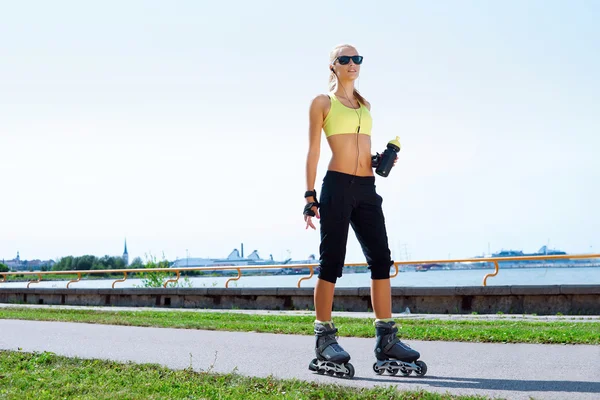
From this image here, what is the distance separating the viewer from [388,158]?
18.0ft

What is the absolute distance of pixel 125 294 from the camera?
1966 centimetres

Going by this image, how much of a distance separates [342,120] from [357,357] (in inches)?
78.5

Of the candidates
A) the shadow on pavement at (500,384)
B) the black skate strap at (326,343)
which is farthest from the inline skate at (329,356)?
the shadow on pavement at (500,384)

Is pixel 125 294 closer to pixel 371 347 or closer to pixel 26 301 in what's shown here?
pixel 26 301

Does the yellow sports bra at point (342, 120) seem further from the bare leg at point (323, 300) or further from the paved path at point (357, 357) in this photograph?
the paved path at point (357, 357)

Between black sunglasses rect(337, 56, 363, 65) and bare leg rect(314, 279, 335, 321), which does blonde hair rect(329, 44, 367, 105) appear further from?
bare leg rect(314, 279, 335, 321)

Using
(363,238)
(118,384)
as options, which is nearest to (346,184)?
(363,238)

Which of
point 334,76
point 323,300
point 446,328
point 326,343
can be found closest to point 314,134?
point 334,76

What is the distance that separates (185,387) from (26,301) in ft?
64.9

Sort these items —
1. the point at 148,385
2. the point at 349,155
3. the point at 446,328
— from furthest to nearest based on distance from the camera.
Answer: the point at 446,328 < the point at 349,155 < the point at 148,385

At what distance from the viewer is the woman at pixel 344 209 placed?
524 centimetres

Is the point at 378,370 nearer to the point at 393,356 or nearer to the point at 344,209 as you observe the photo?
the point at 393,356

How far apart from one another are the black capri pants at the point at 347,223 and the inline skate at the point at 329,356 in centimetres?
37

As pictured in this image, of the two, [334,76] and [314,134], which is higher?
[334,76]
